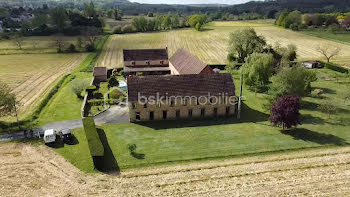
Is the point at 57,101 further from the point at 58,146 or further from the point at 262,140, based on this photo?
the point at 262,140

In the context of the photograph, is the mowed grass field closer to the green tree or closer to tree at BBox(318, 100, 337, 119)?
tree at BBox(318, 100, 337, 119)

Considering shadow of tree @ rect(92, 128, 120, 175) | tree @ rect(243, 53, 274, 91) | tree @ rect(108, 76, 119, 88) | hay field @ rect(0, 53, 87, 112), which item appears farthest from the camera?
tree @ rect(108, 76, 119, 88)

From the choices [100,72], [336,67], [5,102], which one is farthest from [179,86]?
[336,67]

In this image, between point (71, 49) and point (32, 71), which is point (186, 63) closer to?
point (32, 71)

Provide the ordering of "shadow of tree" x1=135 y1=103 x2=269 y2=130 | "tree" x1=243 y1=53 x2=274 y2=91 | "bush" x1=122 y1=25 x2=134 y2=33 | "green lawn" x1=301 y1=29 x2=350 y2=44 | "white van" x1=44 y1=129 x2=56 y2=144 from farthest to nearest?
"bush" x1=122 y1=25 x2=134 y2=33, "green lawn" x1=301 y1=29 x2=350 y2=44, "tree" x1=243 y1=53 x2=274 y2=91, "shadow of tree" x1=135 y1=103 x2=269 y2=130, "white van" x1=44 y1=129 x2=56 y2=144

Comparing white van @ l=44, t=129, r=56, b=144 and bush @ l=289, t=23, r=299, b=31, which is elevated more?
bush @ l=289, t=23, r=299, b=31

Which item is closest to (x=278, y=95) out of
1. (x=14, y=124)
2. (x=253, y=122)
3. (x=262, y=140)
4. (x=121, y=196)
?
(x=253, y=122)

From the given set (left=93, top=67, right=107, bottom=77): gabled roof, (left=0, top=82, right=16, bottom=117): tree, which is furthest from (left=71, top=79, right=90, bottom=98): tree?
(left=0, top=82, right=16, bottom=117): tree

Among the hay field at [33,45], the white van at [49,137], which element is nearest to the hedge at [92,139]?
A: the white van at [49,137]
